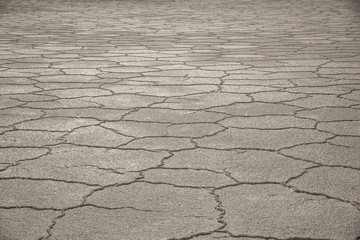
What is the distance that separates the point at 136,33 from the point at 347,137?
13.3ft

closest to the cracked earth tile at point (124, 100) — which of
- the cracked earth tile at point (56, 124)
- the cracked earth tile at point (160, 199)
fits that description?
the cracked earth tile at point (56, 124)

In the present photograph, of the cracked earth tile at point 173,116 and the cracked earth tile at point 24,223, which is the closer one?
the cracked earth tile at point 24,223

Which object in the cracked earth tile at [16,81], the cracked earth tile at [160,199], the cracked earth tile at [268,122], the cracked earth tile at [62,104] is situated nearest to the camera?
the cracked earth tile at [160,199]

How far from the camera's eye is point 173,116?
2330 millimetres

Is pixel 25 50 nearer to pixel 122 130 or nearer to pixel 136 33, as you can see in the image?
pixel 136 33

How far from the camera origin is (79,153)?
1856mm

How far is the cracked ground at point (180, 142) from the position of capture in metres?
1.34

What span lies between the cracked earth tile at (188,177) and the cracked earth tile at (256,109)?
76 cm

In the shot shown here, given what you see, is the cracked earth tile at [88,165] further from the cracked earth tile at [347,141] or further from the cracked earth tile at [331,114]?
the cracked earth tile at [331,114]

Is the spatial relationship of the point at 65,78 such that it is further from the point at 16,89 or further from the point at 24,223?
the point at 24,223

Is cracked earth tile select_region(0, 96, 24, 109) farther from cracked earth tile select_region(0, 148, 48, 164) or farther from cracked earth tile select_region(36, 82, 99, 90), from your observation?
cracked earth tile select_region(0, 148, 48, 164)

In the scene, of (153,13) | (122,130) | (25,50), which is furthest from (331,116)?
(153,13)

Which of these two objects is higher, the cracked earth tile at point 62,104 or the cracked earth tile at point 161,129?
the cracked earth tile at point 161,129

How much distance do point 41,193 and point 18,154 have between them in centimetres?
39
